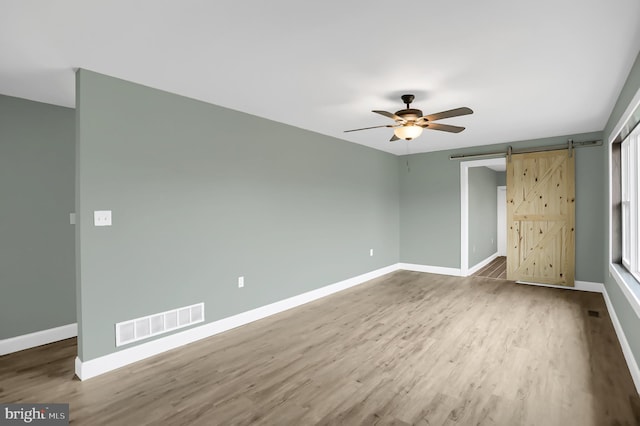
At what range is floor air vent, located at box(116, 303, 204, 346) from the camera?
113 inches

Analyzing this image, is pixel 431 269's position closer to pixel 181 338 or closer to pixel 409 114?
pixel 409 114

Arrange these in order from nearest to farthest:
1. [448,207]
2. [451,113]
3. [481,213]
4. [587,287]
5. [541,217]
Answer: [451,113], [587,287], [541,217], [448,207], [481,213]

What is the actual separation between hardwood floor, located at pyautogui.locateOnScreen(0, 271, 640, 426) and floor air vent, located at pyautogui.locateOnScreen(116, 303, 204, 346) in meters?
0.23

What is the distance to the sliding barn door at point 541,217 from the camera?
5219mm

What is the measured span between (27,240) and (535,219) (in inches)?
264

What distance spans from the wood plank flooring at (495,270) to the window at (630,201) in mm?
2706

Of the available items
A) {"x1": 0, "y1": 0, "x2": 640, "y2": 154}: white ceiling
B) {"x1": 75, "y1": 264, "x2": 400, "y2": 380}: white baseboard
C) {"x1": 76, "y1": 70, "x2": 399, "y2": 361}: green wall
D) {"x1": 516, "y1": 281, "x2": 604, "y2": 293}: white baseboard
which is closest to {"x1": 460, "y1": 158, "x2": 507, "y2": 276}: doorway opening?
{"x1": 516, "y1": 281, "x2": 604, "y2": 293}: white baseboard

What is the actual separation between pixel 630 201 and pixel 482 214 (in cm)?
433

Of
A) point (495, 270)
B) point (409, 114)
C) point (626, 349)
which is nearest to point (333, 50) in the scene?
point (409, 114)

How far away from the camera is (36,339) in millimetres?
3307

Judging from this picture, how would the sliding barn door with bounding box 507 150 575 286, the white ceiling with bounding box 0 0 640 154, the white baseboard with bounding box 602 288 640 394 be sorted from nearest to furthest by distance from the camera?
the white ceiling with bounding box 0 0 640 154
the white baseboard with bounding box 602 288 640 394
the sliding barn door with bounding box 507 150 575 286

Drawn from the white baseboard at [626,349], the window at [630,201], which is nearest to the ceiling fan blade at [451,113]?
the window at [630,201]

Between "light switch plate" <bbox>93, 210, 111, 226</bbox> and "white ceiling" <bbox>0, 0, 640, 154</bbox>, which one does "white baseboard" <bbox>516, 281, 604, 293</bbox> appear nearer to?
"white ceiling" <bbox>0, 0, 640, 154</bbox>

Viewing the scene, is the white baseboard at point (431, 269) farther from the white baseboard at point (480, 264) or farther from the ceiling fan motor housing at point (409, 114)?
the ceiling fan motor housing at point (409, 114)
